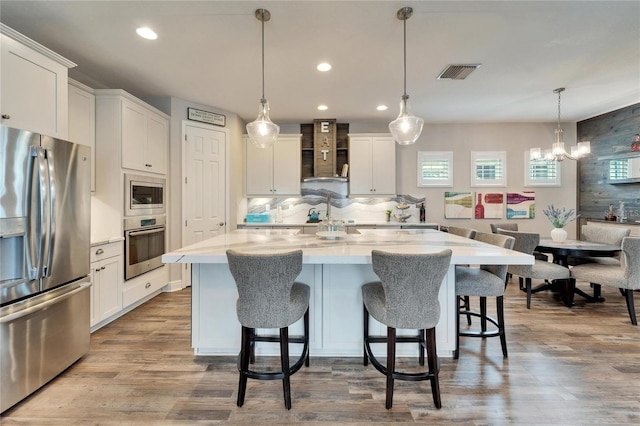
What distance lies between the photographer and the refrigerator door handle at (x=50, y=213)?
76.7 inches

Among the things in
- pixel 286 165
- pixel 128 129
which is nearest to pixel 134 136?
pixel 128 129

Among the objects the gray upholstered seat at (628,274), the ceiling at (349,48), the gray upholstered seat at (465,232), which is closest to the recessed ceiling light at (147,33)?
the ceiling at (349,48)

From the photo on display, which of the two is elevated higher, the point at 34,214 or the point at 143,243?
the point at 34,214

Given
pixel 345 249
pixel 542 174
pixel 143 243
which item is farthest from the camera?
pixel 542 174

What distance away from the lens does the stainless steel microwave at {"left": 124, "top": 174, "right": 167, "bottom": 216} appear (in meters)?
3.34

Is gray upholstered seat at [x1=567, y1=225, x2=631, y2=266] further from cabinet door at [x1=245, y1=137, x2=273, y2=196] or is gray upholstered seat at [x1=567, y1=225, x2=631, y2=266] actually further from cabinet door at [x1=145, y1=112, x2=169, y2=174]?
cabinet door at [x1=145, y1=112, x2=169, y2=174]

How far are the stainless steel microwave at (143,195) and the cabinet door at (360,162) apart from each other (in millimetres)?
2926

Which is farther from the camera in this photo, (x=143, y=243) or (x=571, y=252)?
(x=143, y=243)

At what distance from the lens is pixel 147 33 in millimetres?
2584

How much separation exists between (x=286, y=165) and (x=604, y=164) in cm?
516

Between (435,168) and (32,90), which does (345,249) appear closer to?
(32,90)

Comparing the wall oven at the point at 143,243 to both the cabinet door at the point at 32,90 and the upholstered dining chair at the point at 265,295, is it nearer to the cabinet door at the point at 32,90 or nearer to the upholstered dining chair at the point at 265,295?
the cabinet door at the point at 32,90

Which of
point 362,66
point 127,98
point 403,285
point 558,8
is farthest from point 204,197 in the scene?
point 558,8

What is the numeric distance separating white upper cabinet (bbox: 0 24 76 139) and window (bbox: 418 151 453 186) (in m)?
4.96
